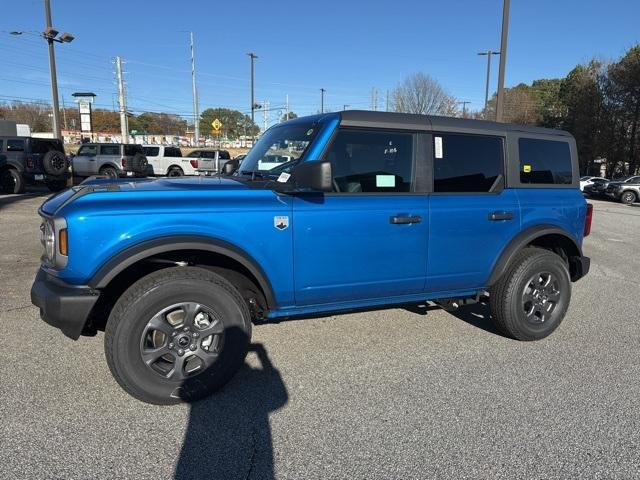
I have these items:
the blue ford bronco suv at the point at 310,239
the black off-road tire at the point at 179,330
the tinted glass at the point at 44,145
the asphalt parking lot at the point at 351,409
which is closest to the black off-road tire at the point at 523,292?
the blue ford bronco suv at the point at 310,239

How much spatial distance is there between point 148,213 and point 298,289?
3.72 feet

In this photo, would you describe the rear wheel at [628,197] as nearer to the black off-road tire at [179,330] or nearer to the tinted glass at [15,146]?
the black off-road tire at [179,330]

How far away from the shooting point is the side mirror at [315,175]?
309 centimetres

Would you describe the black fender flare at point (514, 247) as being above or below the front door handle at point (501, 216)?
below

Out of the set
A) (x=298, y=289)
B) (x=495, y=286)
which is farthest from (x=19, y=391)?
(x=495, y=286)

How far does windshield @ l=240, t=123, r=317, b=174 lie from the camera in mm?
3719

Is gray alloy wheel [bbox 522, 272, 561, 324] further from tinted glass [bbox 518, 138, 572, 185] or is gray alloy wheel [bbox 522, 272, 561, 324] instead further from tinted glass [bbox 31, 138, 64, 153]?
tinted glass [bbox 31, 138, 64, 153]

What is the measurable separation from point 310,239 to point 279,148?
1.08 m

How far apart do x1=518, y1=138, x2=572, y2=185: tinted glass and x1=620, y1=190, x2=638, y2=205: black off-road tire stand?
22.7 metres

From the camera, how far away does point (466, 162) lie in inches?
158

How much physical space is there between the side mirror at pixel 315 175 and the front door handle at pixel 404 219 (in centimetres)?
68

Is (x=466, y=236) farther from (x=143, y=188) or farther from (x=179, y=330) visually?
(x=143, y=188)

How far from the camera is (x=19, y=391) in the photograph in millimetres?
3229

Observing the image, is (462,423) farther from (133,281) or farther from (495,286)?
(133,281)
